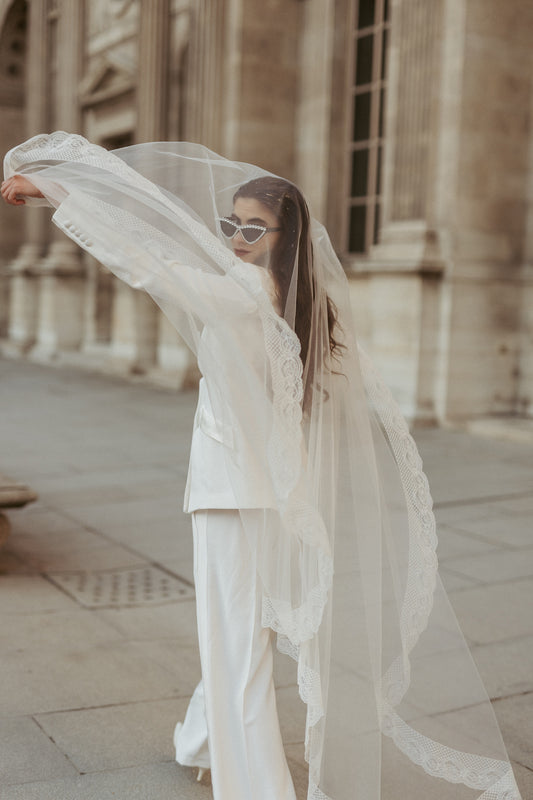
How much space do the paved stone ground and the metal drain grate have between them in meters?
0.01

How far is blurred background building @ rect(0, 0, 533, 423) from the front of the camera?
31.9 ft

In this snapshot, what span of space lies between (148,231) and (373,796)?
5.02ft

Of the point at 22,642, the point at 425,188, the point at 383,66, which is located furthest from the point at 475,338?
the point at 22,642

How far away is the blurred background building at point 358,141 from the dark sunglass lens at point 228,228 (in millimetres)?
7155

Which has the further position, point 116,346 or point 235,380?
point 116,346

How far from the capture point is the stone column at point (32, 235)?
1894 cm

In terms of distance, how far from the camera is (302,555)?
256 cm

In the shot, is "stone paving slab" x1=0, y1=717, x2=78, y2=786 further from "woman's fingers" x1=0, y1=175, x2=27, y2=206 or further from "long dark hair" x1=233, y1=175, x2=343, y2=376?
"woman's fingers" x1=0, y1=175, x2=27, y2=206

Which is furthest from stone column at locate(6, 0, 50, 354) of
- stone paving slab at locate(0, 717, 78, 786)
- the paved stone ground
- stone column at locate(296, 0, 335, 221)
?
stone paving slab at locate(0, 717, 78, 786)

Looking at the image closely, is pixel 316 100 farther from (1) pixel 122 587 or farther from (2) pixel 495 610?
(2) pixel 495 610

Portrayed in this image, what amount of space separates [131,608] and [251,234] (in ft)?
8.22

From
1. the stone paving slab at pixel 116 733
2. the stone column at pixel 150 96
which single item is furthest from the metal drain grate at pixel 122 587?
the stone column at pixel 150 96

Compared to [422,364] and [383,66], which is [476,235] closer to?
[422,364]

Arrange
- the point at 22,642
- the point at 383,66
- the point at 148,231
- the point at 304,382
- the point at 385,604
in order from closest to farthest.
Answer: the point at 148,231
the point at 304,382
the point at 385,604
the point at 22,642
the point at 383,66
